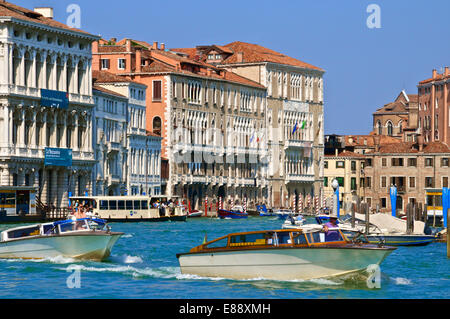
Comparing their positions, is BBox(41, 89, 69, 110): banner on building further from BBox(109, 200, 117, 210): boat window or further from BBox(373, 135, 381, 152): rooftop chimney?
BBox(373, 135, 381, 152): rooftop chimney

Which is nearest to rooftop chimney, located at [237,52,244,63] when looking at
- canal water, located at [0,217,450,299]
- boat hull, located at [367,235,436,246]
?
boat hull, located at [367,235,436,246]

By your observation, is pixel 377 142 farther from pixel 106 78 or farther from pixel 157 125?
pixel 106 78

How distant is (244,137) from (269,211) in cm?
797

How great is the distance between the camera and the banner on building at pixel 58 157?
2783 inches

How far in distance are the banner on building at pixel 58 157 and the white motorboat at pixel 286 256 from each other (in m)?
41.0

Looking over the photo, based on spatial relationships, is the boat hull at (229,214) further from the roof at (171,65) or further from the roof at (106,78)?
the roof at (171,65)

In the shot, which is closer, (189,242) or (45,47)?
(189,242)

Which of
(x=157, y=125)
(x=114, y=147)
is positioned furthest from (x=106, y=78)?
(x=157, y=125)

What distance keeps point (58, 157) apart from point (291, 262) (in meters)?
43.1

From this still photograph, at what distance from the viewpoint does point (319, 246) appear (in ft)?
97.7

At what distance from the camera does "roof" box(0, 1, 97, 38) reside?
68.7 meters
